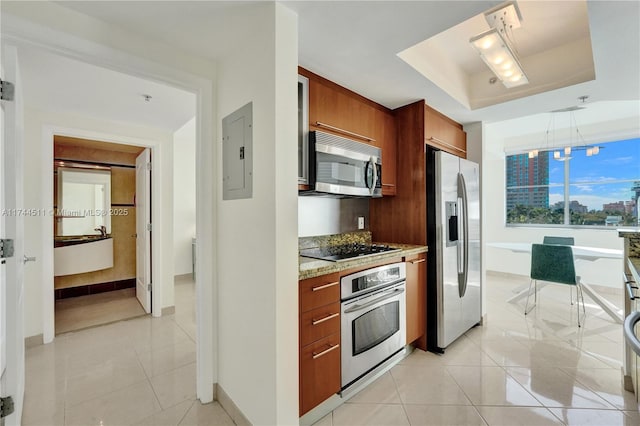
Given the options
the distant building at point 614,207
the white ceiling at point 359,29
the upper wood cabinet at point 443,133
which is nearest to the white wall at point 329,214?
the upper wood cabinet at point 443,133

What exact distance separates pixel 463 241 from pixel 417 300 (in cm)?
77

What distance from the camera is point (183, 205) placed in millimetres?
5211

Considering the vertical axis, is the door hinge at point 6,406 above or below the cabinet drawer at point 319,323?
below

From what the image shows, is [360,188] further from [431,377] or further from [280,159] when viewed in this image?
[431,377]

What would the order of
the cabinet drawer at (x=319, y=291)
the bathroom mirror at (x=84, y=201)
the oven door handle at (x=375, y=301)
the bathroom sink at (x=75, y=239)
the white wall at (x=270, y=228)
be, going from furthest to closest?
1. the bathroom mirror at (x=84, y=201)
2. the bathroom sink at (x=75, y=239)
3. the oven door handle at (x=375, y=301)
4. the cabinet drawer at (x=319, y=291)
5. the white wall at (x=270, y=228)

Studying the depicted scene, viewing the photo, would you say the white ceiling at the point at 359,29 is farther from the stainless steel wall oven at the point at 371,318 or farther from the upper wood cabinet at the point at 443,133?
the stainless steel wall oven at the point at 371,318

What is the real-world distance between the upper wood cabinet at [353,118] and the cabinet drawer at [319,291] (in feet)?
3.48

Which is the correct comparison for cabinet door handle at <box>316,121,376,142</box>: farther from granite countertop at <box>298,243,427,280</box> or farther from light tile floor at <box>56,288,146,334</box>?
light tile floor at <box>56,288,146,334</box>

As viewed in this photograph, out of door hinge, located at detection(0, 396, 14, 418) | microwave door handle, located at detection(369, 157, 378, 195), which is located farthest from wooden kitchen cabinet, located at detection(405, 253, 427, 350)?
door hinge, located at detection(0, 396, 14, 418)

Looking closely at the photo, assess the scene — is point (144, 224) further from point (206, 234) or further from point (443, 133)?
point (443, 133)

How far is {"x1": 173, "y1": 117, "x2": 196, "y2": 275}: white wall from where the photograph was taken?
201 inches

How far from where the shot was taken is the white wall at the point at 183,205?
5.11 metres

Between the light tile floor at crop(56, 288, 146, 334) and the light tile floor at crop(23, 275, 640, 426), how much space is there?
28cm

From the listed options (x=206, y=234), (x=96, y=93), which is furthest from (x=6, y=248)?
(x=96, y=93)
